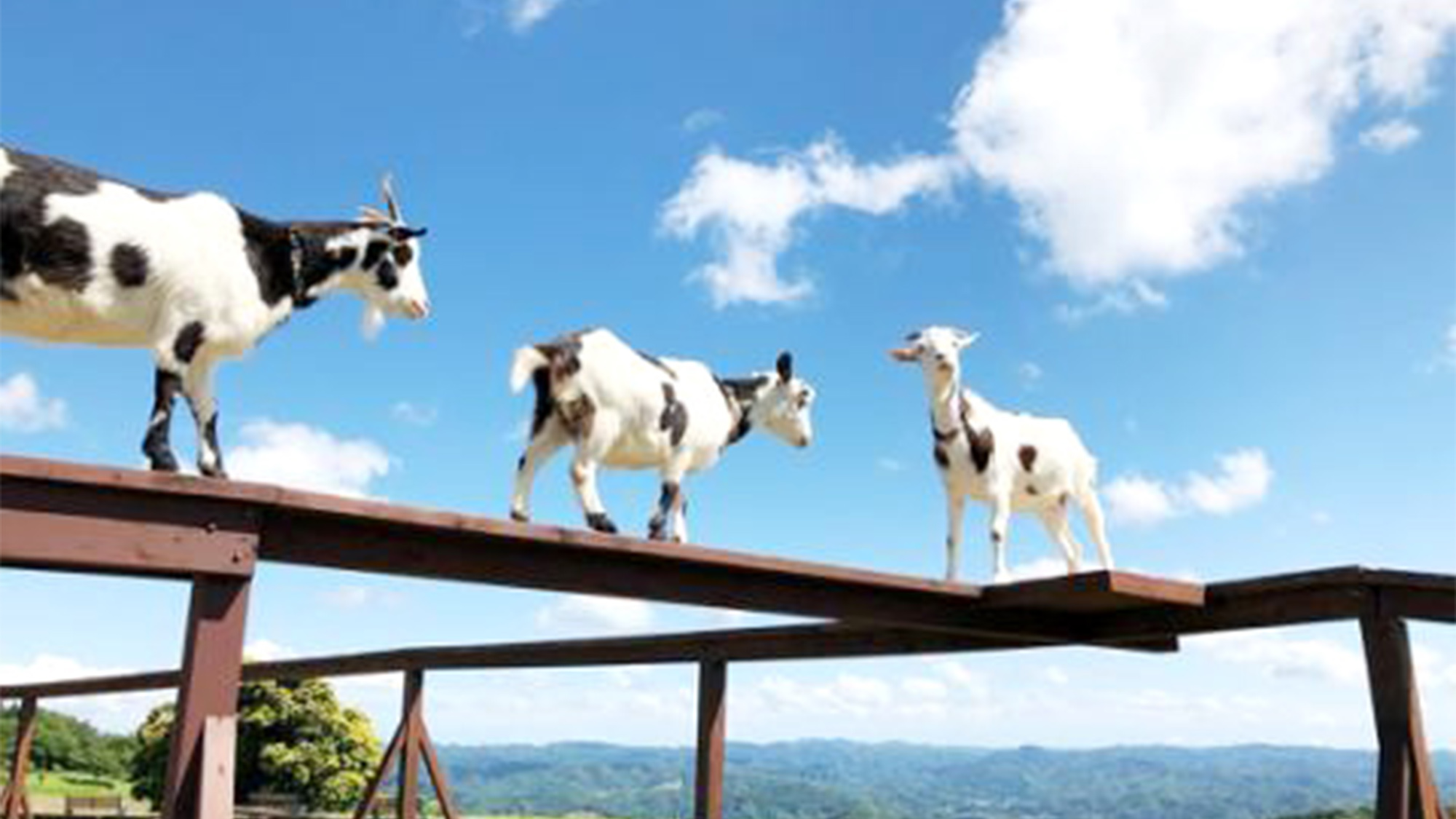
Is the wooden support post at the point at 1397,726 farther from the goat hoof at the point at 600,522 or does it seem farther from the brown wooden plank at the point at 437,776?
the brown wooden plank at the point at 437,776

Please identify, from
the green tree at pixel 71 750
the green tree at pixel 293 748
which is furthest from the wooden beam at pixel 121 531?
the green tree at pixel 71 750

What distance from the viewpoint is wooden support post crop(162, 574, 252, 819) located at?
436 cm

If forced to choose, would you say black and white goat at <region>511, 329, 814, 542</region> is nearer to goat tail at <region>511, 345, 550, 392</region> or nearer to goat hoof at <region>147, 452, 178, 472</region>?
goat tail at <region>511, 345, 550, 392</region>

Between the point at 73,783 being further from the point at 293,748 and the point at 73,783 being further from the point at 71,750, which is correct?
the point at 293,748

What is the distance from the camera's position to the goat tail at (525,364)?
737 cm

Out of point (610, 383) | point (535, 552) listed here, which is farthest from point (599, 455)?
point (535, 552)

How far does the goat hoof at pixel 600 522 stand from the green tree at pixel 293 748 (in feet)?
104

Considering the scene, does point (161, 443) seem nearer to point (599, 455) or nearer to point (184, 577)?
point (184, 577)

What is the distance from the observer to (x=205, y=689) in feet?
14.7

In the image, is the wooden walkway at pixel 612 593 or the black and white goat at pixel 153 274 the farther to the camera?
the black and white goat at pixel 153 274

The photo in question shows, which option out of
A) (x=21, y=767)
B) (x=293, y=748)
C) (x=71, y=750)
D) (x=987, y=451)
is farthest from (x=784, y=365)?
(x=71, y=750)

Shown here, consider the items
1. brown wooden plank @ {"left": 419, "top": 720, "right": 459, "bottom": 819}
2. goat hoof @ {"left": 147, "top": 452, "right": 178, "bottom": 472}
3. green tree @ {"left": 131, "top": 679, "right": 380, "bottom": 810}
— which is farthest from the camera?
green tree @ {"left": 131, "top": 679, "right": 380, "bottom": 810}

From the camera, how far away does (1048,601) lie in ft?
23.4

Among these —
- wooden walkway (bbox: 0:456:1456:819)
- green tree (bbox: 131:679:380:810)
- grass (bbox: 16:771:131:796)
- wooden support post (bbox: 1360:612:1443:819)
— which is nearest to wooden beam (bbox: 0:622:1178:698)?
wooden walkway (bbox: 0:456:1456:819)
